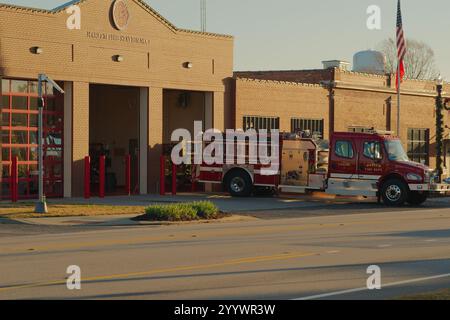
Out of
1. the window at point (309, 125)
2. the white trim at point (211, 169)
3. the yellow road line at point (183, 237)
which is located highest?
the window at point (309, 125)

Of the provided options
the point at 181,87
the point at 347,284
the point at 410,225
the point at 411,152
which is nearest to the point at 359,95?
the point at 411,152

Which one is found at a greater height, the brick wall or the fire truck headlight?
the brick wall

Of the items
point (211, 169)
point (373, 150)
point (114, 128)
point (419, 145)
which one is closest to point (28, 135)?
point (211, 169)

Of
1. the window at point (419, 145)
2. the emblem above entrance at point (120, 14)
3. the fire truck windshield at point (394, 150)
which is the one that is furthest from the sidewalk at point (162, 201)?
the window at point (419, 145)

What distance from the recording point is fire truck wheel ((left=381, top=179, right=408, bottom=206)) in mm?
33156

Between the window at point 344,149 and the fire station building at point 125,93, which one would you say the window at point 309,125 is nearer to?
the fire station building at point 125,93

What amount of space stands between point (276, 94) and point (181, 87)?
5897 millimetres

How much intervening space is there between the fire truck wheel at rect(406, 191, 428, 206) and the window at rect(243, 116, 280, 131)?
363 inches

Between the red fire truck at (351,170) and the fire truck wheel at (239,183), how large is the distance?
0.17 m

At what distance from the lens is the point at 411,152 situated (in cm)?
5275

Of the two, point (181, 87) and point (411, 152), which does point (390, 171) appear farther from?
point (411, 152)

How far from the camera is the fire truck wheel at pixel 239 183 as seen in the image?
1406 inches

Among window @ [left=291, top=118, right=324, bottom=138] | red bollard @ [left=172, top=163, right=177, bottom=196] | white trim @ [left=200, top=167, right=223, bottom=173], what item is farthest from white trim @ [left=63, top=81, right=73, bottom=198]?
window @ [left=291, top=118, right=324, bottom=138]

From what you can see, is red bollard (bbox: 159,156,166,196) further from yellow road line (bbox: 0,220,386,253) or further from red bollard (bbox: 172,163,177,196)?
yellow road line (bbox: 0,220,386,253)
